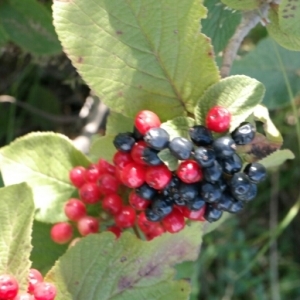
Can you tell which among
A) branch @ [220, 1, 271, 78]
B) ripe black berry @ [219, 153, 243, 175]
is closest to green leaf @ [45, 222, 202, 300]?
ripe black berry @ [219, 153, 243, 175]

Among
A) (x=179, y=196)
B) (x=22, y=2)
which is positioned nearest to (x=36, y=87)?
(x=22, y=2)

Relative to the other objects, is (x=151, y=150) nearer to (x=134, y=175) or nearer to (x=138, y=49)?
(x=134, y=175)

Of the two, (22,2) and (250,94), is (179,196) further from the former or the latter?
(22,2)

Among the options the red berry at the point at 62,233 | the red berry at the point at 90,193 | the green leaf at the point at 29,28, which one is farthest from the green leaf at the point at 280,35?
the green leaf at the point at 29,28

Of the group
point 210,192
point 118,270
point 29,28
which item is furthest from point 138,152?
point 29,28

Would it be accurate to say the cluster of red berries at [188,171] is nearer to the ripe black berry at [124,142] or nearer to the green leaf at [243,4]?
the ripe black berry at [124,142]
